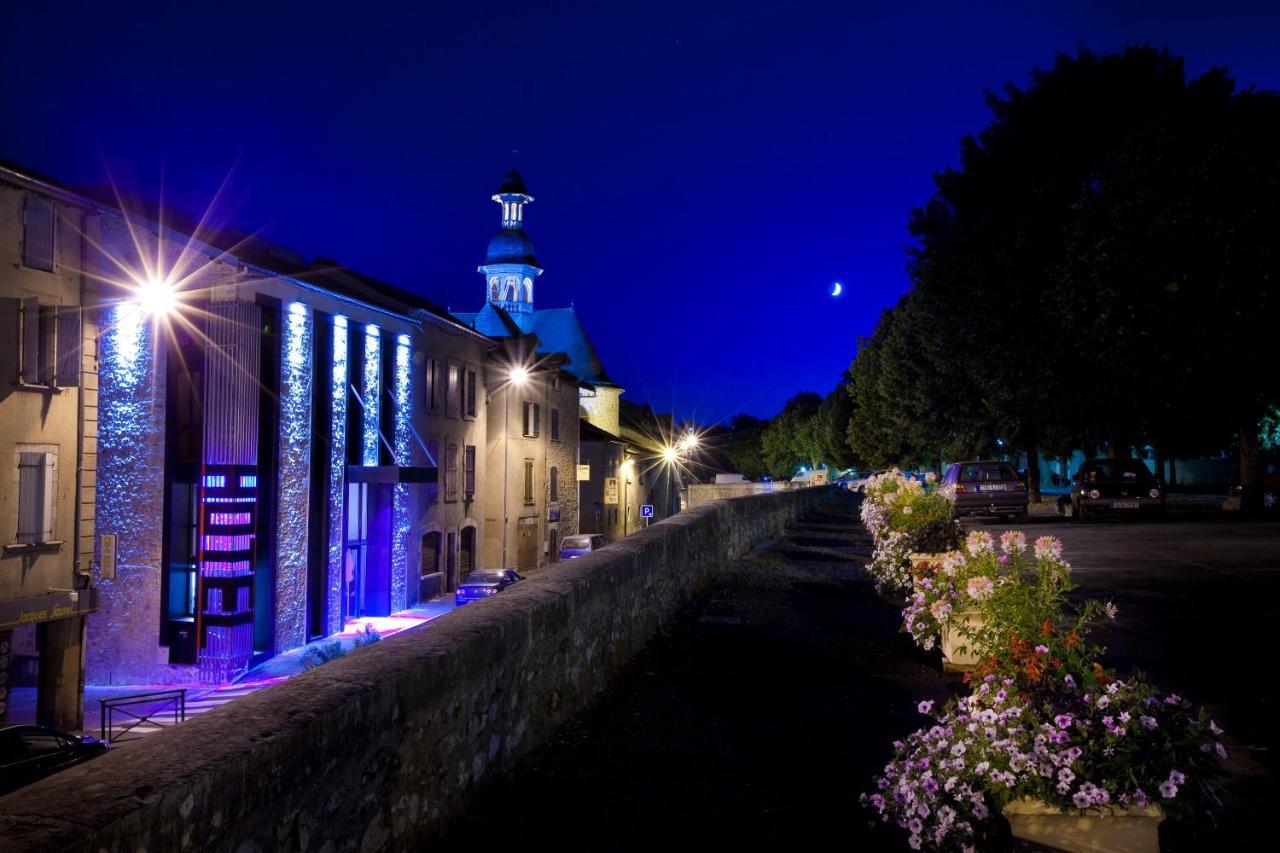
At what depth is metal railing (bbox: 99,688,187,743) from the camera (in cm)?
1823

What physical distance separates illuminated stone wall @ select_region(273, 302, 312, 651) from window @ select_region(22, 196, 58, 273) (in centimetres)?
616

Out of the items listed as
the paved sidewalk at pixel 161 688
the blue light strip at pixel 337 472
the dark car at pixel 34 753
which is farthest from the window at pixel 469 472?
the dark car at pixel 34 753

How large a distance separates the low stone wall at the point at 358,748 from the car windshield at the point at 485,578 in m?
23.7

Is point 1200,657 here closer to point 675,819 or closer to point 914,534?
point 914,534

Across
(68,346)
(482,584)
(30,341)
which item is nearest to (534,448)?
(482,584)

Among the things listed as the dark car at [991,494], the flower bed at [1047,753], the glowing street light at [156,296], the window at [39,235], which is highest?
the window at [39,235]

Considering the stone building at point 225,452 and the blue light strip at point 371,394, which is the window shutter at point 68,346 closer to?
the stone building at point 225,452

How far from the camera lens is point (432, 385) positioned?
34344mm

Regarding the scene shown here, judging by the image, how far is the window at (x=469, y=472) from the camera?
122 feet

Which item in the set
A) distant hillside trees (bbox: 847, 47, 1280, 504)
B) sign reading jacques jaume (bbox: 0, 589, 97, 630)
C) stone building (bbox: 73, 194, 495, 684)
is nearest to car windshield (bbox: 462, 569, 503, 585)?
stone building (bbox: 73, 194, 495, 684)

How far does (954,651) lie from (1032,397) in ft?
71.5

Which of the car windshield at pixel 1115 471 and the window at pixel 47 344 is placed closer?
the window at pixel 47 344

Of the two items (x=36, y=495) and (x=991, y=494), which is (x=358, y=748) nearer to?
(x=36, y=495)

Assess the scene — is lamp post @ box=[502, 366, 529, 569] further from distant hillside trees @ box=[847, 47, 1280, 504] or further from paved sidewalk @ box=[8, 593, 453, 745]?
distant hillside trees @ box=[847, 47, 1280, 504]
